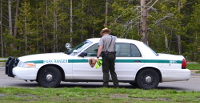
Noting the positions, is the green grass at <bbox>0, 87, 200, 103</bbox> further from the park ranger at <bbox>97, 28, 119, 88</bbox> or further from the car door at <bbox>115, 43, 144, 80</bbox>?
the car door at <bbox>115, 43, 144, 80</bbox>

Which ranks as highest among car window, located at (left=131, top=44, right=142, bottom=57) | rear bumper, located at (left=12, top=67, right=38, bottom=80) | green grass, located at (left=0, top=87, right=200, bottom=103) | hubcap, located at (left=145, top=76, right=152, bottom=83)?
car window, located at (left=131, top=44, right=142, bottom=57)

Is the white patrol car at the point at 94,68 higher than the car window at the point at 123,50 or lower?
lower

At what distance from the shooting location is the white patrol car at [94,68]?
10.9 m

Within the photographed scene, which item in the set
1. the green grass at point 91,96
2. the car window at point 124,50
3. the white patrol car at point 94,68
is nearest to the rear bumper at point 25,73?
the white patrol car at point 94,68

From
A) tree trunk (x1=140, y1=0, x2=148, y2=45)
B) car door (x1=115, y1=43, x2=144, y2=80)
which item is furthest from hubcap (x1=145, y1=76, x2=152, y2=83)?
tree trunk (x1=140, y1=0, x2=148, y2=45)

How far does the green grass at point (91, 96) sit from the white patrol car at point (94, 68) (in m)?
1.57

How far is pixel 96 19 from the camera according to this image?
39500 mm

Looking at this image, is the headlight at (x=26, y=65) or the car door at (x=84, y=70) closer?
the headlight at (x=26, y=65)

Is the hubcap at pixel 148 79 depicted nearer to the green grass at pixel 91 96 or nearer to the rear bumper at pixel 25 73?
the green grass at pixel 91 96

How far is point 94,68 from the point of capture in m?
11.0

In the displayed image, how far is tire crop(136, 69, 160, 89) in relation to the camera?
441 inches

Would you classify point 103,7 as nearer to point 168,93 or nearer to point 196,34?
point 196,34

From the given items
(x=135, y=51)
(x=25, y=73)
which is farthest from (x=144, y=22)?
(x=25, y=73)

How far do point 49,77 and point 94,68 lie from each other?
1290mm
